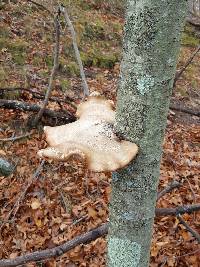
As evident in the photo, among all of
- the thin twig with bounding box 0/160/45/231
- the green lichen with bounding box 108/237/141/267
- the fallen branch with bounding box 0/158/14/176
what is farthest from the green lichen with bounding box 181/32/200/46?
the green lichen with bounding box 108/237/141/267

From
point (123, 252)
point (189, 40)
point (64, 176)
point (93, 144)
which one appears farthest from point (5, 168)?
point (189, 40)

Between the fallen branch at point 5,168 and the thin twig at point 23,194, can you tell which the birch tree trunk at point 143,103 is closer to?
the thin twig at point 23,194

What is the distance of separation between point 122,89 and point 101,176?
3698mm

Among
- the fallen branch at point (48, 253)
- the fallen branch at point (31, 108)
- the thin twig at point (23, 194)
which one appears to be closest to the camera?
the fallen branch at point (48, 253)

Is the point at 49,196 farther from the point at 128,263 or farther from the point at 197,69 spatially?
the point at 197,69

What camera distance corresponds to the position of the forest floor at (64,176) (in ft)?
13.9

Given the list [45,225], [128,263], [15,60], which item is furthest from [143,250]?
[15,60]

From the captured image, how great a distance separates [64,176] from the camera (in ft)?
16.4

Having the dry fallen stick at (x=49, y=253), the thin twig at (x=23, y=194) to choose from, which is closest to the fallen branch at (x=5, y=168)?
the thin twig at (x=23, y=194)

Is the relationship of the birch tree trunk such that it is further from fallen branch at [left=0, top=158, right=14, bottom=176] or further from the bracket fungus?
fallen branch at [left=0, top=158, right=14, bottom=176]

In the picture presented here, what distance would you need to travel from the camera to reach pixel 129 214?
1627 mm

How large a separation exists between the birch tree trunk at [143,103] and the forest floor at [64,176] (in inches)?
102

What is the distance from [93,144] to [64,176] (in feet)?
12.0

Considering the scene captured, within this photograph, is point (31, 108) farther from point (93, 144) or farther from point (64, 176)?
point (93, 144)
